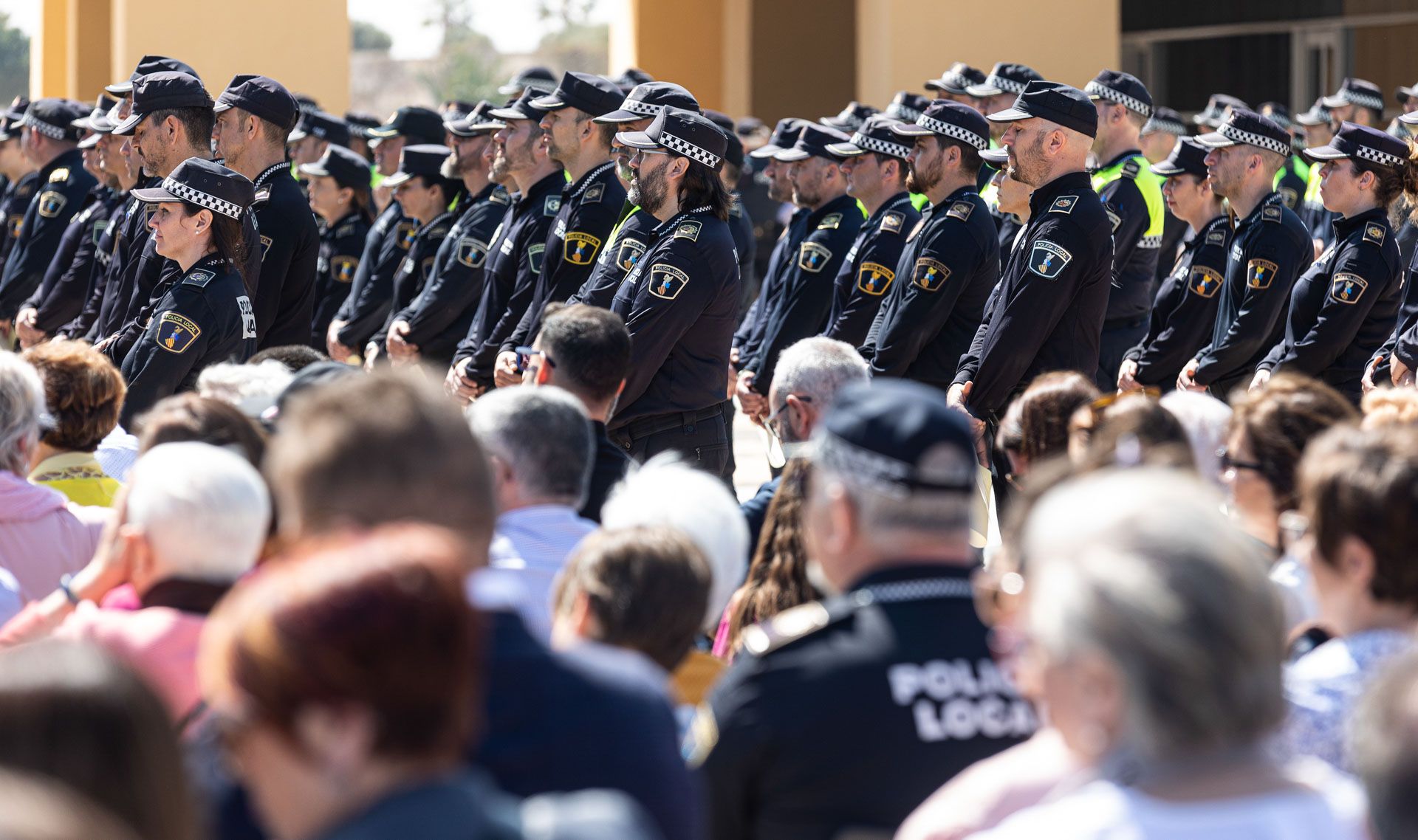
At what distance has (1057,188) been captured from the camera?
7.17m

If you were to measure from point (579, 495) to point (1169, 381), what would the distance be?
4782 millimetres

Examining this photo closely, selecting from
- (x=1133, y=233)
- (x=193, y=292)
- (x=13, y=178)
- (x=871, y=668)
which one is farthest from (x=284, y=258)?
(x=13, y=178)

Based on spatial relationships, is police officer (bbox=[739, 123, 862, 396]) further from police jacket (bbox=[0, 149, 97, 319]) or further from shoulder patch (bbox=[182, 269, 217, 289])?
police jacket (bbox=[0, 149, 97, 319])

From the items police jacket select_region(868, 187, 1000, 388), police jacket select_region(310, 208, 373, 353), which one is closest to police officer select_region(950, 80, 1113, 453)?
police jacket select_region(868, 187, 1000, 388)

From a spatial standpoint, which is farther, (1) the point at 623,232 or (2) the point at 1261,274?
(2) the point at 1261,274

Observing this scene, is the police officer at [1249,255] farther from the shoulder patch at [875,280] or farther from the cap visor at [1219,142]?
the shoulder patch at [875,280]

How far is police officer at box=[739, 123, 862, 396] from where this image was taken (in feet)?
28.8

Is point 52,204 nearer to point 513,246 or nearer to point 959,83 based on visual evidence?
point 513,246

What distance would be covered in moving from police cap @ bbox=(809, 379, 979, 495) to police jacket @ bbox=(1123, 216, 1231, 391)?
16.9ft

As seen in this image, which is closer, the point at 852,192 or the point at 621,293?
the point at 621,293

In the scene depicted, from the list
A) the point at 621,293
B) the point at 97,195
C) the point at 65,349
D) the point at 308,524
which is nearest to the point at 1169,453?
the point at 308,524

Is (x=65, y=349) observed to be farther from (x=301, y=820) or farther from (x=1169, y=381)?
(x=1169, y=381)

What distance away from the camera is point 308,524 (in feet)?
8.13

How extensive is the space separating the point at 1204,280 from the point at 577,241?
280 cm
